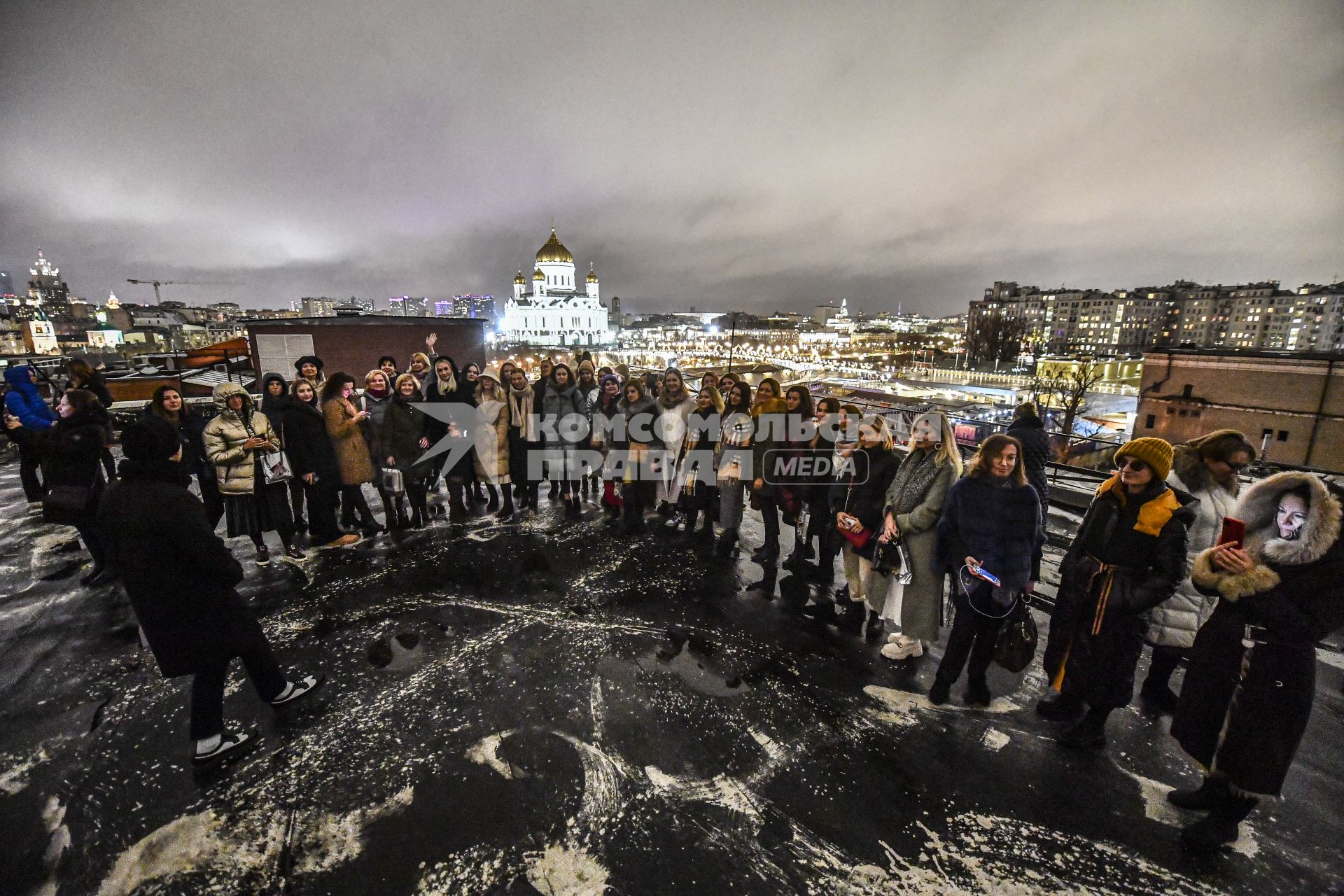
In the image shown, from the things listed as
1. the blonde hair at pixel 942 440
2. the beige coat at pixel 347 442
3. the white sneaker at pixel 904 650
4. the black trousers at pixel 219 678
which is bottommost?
the white sneaker at pixel 904 650

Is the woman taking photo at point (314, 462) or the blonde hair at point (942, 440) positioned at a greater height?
the blonde hair at point (942, 440)

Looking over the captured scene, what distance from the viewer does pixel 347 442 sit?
546 cm

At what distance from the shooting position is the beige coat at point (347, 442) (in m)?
5.39

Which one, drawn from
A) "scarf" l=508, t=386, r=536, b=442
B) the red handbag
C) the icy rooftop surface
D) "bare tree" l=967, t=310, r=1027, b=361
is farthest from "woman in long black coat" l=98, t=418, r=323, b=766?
"bare tree" l=967, t=310, r=1027, b=361

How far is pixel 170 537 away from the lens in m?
2.48

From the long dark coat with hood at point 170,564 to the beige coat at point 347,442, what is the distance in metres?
2.88

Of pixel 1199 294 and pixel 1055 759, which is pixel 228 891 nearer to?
pixel 1055 759

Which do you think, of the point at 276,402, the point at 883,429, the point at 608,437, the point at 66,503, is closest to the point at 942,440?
the point at 883,429

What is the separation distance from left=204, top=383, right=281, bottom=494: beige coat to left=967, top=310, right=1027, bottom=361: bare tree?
7616cm

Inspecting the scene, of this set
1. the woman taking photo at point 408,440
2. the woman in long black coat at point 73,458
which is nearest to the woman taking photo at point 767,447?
the woman taking photo at point 408,440

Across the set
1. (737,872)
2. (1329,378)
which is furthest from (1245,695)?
(1329,378)

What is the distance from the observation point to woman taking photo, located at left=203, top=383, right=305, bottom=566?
15.1 feet

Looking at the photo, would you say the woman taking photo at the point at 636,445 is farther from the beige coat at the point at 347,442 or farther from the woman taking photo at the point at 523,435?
the beige coat at the point at 347,442

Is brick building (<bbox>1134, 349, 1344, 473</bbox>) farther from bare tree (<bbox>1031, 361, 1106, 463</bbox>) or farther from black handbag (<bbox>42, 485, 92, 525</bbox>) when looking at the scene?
black handbag (<bbox>42, 485, 92, 525</bbox>)
